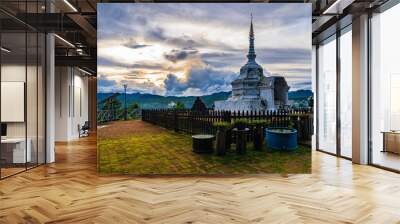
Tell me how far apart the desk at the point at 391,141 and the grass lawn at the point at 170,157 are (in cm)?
186

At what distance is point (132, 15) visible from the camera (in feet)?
18.2

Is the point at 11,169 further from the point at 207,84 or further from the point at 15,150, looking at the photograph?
the point at 207,84

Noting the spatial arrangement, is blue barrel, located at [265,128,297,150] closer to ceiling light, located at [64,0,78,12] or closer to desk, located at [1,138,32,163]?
ceiling light, located at [64,0,78,12]

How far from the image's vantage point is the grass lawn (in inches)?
221

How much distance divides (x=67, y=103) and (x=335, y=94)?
9.52 meters

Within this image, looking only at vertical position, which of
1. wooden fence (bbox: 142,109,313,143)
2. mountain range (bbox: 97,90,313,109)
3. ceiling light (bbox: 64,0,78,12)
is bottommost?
wooden fence (bbox: 142,109,313,143)

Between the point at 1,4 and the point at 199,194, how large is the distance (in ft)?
15.0

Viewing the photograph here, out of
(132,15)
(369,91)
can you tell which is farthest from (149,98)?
(369,91)

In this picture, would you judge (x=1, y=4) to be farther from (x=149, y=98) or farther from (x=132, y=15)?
(x=149, y=98)

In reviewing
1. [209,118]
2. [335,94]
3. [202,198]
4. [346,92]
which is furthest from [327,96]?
[202,198]

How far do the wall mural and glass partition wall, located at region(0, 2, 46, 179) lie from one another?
5.66ft

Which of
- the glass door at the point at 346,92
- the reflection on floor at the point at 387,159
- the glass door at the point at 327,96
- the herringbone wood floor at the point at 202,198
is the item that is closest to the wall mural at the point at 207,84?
the herringbone wood floor at the point at 202,198

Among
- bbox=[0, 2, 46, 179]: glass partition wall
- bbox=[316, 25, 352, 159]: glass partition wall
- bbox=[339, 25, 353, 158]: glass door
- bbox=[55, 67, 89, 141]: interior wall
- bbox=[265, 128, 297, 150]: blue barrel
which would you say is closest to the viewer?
bbox=[265, 128, 297, 150]: blue barrel

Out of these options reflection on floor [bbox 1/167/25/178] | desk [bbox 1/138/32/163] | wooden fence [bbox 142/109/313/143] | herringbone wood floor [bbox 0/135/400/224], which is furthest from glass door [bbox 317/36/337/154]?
reflection on floor [bbox 1/167/25/178]
